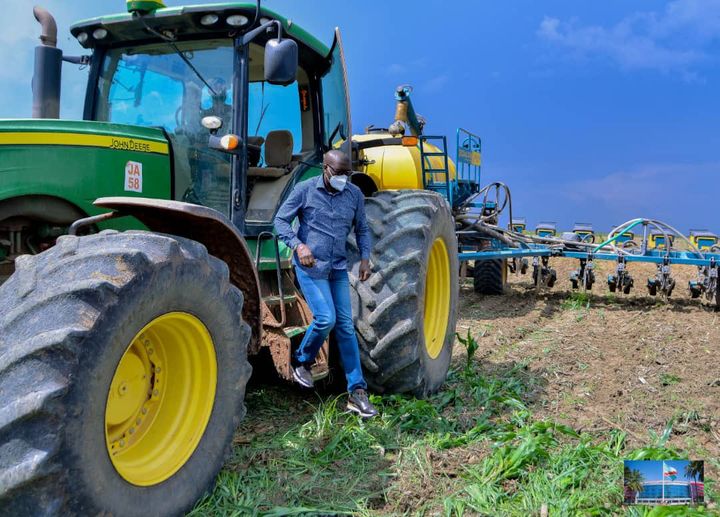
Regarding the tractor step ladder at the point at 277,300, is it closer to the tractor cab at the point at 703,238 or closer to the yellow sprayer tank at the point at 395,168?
the yellow sprayer tank at the point at 395,168

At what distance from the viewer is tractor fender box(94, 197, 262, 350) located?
3268 mm

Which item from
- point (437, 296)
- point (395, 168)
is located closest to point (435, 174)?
point (395, 168)

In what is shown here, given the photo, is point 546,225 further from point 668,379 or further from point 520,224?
point 668,379

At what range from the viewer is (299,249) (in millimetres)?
4117

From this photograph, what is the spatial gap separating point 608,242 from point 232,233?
314 inches

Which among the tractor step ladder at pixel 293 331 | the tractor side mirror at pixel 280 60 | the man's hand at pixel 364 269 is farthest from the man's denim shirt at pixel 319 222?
the tractor side mirror at pixel 280 60

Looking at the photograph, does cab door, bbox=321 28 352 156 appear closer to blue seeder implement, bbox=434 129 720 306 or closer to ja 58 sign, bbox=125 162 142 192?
ja 58 sign, bbox=125 162 142 192

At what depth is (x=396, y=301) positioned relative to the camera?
15.0 feet

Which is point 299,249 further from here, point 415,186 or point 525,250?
point 525,250

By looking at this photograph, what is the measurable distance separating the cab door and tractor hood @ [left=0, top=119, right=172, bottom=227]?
145 cm

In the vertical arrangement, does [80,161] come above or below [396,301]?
above

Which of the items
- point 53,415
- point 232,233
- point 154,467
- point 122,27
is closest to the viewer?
point 53,415

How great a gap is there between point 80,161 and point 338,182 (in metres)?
1.53

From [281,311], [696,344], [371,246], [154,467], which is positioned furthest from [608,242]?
[154,467]
